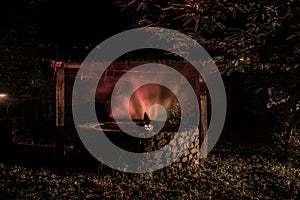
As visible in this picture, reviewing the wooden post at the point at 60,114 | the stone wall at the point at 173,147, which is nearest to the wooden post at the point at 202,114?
the stone wall at the point at 173,147

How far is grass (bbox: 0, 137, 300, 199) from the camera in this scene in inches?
316

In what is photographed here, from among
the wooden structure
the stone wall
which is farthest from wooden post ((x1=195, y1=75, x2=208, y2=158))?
the stone wall

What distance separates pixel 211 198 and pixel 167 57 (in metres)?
3.47

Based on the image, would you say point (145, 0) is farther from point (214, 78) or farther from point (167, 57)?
point (214, 78)

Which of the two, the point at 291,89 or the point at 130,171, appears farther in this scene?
the point at 130,171

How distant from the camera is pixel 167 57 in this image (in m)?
8.89

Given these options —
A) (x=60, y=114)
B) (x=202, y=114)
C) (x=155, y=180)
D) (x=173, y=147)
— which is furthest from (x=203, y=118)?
(x=60, y=114)

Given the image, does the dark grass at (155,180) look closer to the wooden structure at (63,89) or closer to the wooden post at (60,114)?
the wooden post at (60,114)

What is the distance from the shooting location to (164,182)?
8.95m

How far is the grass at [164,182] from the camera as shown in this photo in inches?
316

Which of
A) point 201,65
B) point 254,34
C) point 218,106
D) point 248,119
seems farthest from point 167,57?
point 248,119

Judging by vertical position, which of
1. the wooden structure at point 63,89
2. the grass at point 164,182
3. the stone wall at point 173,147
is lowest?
the grass at point 164,182

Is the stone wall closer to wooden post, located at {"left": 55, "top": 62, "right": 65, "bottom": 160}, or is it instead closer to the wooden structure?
the wooden structure

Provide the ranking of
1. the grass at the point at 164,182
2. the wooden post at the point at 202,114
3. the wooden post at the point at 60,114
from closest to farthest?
the grass at the point at 164,182 → the wooden post at the point at 60,114 → the wooden post at the point at 202,114
